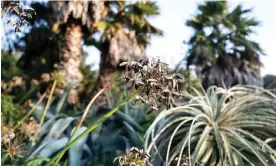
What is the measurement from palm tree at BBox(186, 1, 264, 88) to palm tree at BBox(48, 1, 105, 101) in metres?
3.05

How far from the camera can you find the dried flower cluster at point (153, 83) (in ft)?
3.80

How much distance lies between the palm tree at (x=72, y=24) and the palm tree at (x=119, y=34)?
1.31 feet

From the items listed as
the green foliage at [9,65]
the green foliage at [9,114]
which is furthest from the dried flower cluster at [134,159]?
the green foliage at [9,65]

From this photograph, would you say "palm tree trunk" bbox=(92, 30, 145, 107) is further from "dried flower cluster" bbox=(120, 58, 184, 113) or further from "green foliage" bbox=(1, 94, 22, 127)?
"dried flower cluster" bbox=(120, 58, 184, 113)

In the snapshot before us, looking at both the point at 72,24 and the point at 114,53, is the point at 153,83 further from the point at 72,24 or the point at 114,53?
the point at 114,53

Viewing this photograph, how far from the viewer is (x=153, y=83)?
3.78ft

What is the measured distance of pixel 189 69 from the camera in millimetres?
11797

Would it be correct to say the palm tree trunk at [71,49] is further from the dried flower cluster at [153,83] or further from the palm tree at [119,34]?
the dried flower cluster at [153,83]

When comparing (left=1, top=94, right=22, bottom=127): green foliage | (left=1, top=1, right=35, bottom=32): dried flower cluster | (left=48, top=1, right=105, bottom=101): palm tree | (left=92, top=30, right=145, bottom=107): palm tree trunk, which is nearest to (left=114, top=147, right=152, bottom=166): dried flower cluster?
(left=1, top=1, right=35, bottom=32): dried flower cluster

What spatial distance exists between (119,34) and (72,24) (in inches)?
44.0

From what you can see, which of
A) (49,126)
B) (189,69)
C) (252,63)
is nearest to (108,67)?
(189,69)

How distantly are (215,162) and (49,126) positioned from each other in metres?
1.41

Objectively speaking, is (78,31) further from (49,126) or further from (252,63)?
(49,126)

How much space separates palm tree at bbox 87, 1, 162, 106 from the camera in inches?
423
